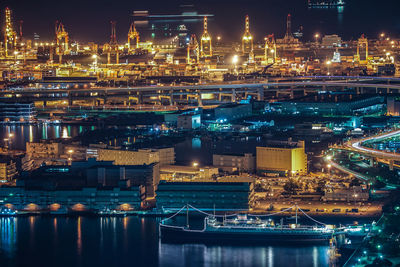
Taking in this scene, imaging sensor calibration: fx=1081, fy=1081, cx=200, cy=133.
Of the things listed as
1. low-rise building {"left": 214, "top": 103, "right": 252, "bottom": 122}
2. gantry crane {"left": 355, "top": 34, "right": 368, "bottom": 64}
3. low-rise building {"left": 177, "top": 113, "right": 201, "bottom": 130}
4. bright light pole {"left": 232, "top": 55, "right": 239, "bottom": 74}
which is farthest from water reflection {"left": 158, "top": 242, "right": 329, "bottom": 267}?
gantry crane {"left": 355, "top": 34, "right": 368, "bottom": 64}

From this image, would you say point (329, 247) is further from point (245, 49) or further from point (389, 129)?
point (245, 49)

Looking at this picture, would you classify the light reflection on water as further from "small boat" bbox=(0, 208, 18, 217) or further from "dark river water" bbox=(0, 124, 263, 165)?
"dark river water" bbox=(0, 124, 263, 165)

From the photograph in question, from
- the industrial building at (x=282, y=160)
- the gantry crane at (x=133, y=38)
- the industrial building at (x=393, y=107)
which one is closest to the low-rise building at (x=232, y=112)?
the industrial building at (x=393, y=107)


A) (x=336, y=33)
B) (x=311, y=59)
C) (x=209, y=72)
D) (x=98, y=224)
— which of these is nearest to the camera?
(x=98, y=224)

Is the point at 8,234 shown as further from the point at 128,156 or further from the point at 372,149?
the point at 372,149

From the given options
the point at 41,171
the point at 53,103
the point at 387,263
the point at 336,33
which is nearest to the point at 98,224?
the point at 41,171

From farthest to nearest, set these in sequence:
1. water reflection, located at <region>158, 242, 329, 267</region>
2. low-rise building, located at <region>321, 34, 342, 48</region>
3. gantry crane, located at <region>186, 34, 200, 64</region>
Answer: low-rise building, located at <region>321, 34, 342, 48</region> → gantry crane, located at <region>186, 34, 200, 64</region> → water reflection, located at <region>158, 242, 329, 267</region>

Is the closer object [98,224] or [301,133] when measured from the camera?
[98,224]
